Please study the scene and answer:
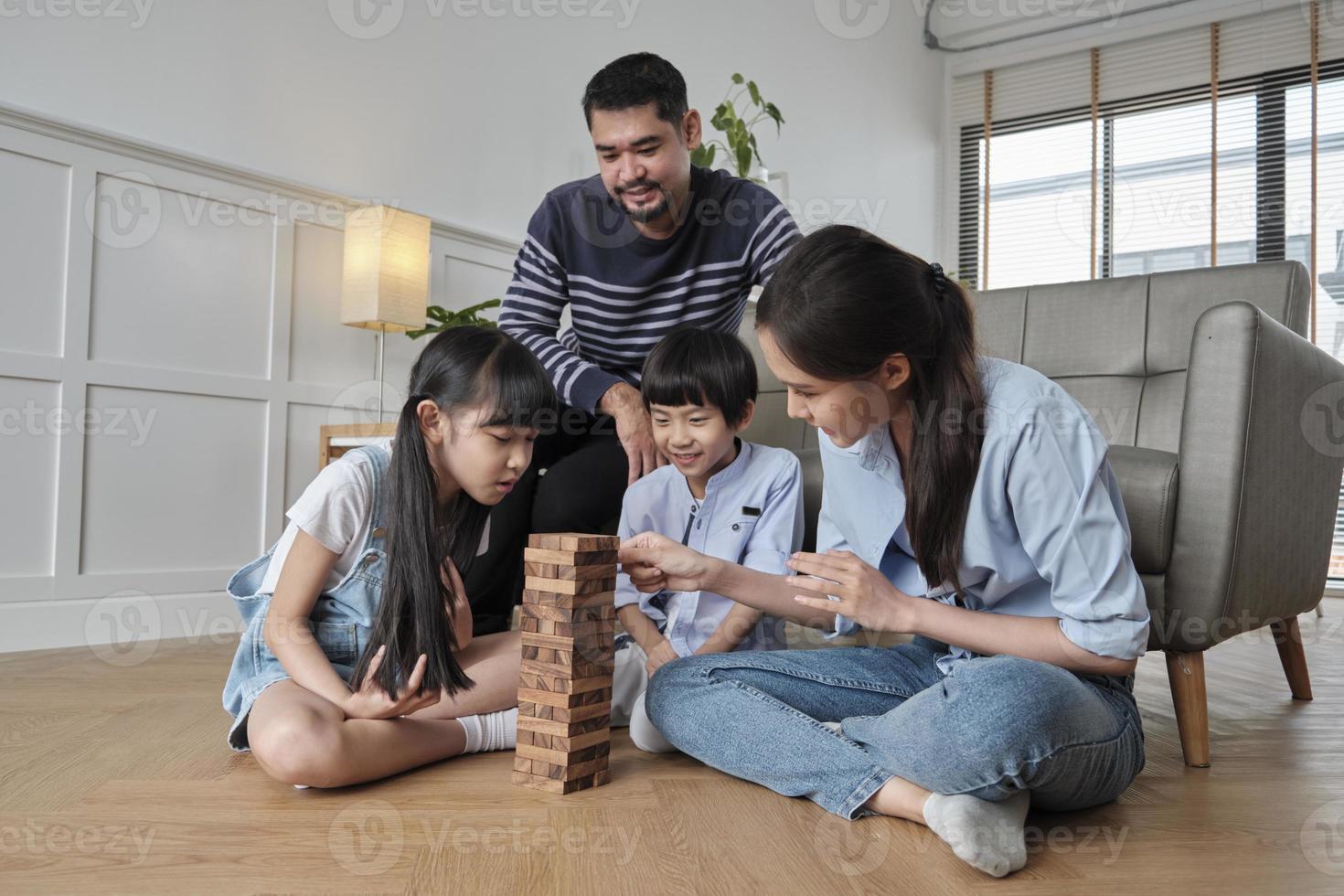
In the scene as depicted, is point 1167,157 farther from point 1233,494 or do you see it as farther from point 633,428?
point 633,428

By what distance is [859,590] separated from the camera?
3.27 feet

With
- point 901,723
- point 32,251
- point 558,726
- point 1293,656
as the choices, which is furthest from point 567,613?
point 32,251

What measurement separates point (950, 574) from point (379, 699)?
26.2 inches

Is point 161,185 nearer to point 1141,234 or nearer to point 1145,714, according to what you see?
point 1145,714

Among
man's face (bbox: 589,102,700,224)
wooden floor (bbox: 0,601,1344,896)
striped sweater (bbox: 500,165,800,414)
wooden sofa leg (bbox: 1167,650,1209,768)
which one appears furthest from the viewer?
striped sweater (bbox: 500,165,800,414)

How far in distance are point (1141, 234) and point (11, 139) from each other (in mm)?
4353

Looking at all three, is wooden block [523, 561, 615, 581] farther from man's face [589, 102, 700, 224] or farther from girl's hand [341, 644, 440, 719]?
man's face [589, 102, 700, 224]

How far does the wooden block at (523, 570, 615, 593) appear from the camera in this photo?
1.08m

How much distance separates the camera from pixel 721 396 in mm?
1545

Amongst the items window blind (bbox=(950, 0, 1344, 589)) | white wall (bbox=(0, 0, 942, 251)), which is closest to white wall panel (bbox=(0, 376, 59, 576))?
white wall (bbox=(0, 0, 942, 251))

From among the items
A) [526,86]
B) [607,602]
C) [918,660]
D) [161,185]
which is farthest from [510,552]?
[526,86]

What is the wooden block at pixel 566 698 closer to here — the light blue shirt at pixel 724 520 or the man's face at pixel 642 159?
the light blue shirt at pixel 724 520

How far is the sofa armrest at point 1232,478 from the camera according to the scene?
4.20 ft

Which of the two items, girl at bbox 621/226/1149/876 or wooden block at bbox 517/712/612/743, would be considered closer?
girl at bbox 621/226/1149/876
